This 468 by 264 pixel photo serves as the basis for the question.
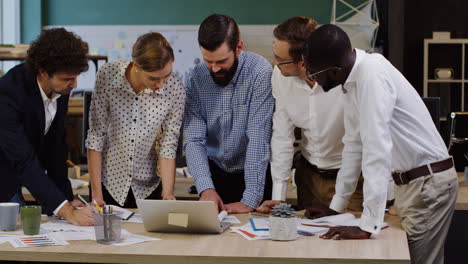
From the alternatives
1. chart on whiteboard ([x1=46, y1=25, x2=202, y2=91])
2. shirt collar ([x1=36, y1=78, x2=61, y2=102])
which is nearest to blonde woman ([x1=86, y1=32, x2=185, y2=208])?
shirt collar ([x1=36, y1=78, x2=61, y2=102])

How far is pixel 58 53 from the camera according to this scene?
2527 mm

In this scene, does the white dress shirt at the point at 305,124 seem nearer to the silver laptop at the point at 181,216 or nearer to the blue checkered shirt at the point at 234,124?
the blue checkered shirt at the point at 234,124

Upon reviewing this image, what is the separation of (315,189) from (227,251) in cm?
92

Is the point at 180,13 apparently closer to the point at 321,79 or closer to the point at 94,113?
the point at 94,113

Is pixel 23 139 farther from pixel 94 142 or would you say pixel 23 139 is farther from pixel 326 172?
pixel 326 172

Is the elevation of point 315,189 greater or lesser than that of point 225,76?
lesser

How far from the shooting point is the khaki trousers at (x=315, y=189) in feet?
9.38

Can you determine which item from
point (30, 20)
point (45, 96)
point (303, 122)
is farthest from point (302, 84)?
point (30, 20)

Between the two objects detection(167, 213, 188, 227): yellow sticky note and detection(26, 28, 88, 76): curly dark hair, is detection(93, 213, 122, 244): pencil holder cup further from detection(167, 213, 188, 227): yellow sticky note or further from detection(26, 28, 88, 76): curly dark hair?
detection(26, 28, 88, 76): curly dark hair

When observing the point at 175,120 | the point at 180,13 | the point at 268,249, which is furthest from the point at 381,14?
the point at 268,249

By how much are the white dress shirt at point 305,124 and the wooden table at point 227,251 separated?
24.1 inches

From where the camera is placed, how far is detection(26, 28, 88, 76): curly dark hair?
2.53 meters

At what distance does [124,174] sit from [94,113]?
0.31m

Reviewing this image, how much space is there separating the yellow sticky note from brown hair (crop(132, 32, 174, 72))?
62 centimetres
